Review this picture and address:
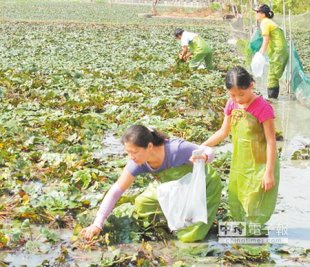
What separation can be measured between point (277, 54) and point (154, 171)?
6.26m

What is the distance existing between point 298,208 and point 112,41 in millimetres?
16566

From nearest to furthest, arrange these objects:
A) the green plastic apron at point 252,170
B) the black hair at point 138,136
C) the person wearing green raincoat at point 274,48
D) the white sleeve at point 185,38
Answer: the black hair at point 138,136
the green plastic apron at point 252,170
the person wearing green raincoat at point 274,48
the white sleeve at point 185,38

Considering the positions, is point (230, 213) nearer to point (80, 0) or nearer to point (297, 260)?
point (297, 260)

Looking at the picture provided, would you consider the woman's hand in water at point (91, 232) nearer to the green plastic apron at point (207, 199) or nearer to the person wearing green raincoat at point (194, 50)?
the green plastic apron at point (207, 199)

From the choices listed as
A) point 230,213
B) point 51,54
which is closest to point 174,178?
point 230,213

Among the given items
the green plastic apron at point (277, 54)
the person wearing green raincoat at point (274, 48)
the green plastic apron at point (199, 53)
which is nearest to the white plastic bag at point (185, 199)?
the person wearing green raincoat at point (274, 48)

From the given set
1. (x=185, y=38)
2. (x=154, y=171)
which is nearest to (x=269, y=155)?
(x=154, y=171)

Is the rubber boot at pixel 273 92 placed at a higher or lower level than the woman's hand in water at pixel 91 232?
higher

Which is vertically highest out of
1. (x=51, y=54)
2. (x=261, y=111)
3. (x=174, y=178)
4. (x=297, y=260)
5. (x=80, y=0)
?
(x=80, y=0)

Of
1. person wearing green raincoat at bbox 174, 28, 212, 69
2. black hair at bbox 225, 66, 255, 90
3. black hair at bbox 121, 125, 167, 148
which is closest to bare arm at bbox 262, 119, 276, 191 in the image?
black hair at bbox 225, 66, 255, 90

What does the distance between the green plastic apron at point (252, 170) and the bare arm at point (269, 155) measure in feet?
0.25

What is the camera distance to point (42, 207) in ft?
17.1

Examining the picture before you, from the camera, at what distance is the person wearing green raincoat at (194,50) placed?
12.9 m

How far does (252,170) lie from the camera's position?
4.65m
